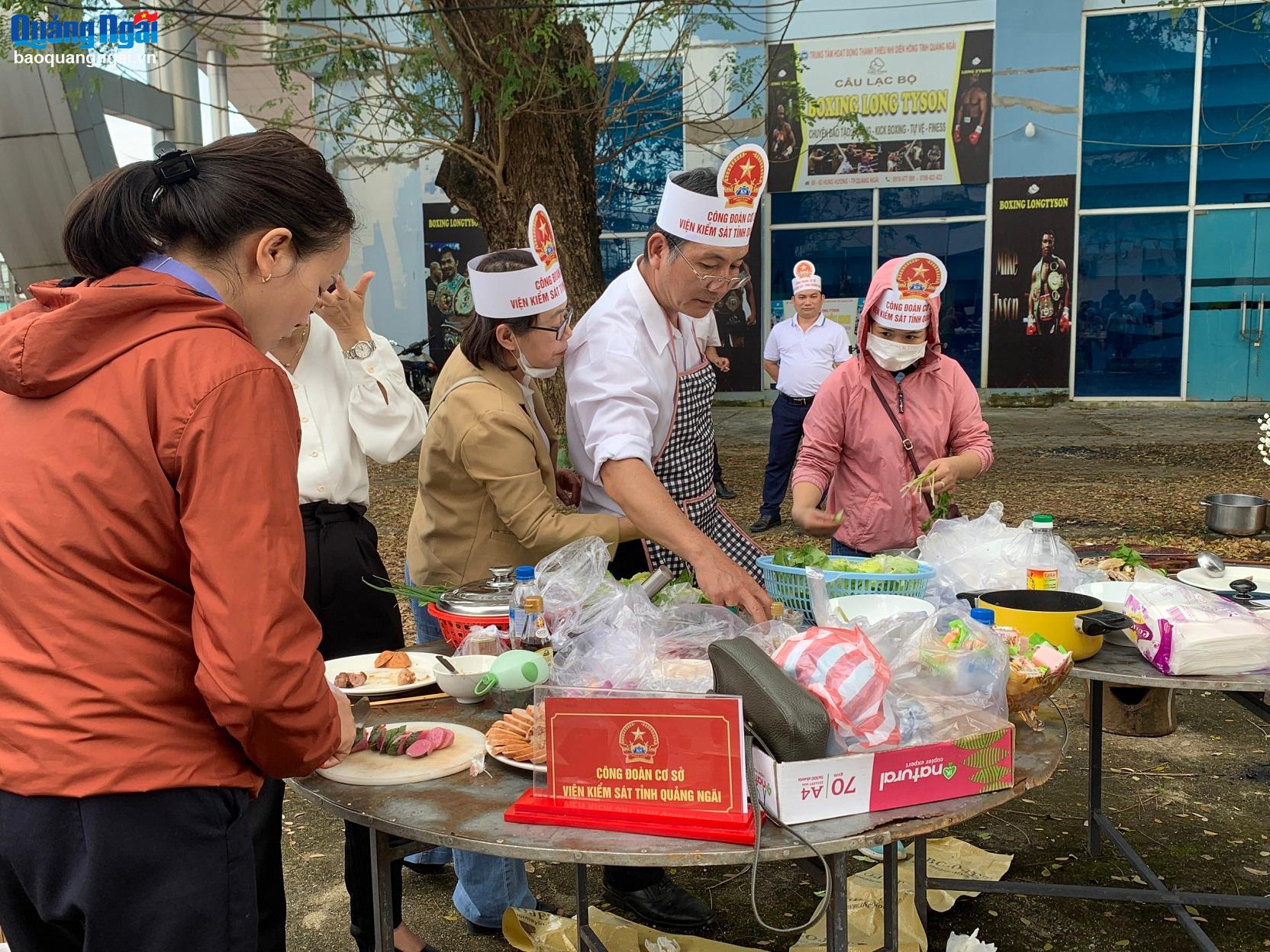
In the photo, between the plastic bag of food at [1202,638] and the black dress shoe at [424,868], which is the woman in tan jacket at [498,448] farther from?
the plastic bag of food at [1202,638]

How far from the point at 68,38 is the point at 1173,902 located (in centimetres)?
850

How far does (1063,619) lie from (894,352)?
5.28 ft

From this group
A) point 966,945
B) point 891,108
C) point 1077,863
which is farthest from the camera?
point 891,108

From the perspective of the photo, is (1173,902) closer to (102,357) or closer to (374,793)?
(374,793)

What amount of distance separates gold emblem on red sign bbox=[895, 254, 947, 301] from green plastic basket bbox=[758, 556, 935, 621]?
4.35 ft

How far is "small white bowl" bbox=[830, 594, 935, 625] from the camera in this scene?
229 centimetres

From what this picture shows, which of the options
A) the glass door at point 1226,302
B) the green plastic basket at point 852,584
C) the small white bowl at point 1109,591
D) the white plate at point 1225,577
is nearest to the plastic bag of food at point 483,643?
the green plastic basket at point 852,584

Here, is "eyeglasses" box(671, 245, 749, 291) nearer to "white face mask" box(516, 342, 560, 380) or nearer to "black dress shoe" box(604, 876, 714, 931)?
"white face mask" box(516, 342, 560, 380)

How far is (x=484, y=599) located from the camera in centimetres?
255

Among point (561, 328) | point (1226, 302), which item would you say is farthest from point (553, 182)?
point (1226, 302)

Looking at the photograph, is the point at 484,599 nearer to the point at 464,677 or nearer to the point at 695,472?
the point at 464,677

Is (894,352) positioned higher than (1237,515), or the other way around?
(894,352)

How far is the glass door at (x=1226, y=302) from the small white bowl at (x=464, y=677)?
593 inches

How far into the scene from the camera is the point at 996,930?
312cm
